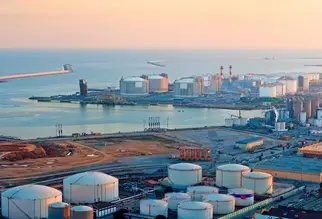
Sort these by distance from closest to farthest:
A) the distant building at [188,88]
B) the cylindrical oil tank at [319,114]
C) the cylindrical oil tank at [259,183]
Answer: the cylindrical oil tank at [259,183] < the cylindrical oil tank at [319,114] < the distant building at [188,88]

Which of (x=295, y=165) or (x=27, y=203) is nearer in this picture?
(x=27, y=203)

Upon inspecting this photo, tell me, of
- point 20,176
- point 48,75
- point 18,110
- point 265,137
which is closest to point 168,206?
point 20,176

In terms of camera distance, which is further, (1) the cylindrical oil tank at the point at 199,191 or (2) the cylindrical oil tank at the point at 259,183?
(2) the cylindrical oil tank at the point at 259,183

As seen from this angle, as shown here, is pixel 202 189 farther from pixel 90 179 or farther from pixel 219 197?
pixel 90 179

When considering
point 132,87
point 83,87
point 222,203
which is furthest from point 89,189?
point 132,87

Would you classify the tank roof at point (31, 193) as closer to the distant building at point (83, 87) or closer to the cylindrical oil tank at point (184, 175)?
the cylindrical oil tank at point (184, 175)

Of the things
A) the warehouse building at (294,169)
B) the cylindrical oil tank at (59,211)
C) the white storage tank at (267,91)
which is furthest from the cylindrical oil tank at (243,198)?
the white storage tank at (267,91)
